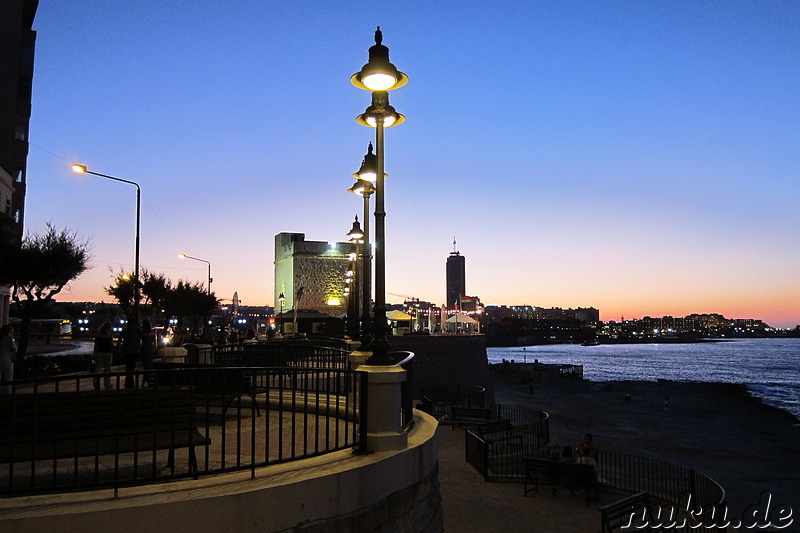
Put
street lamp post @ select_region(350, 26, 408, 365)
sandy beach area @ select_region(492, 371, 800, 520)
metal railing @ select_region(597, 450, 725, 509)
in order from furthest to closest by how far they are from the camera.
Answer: sandy beach area @ select_region(492, 371, 800, 520) → metal railing @ select_region(597, 450, 725, 509) → street lamp post @ select_region(350, 26, 408, 365)

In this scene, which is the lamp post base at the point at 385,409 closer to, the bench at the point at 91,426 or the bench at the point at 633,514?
the bench at the point at 91,426

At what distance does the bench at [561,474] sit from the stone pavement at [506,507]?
0.75 ft

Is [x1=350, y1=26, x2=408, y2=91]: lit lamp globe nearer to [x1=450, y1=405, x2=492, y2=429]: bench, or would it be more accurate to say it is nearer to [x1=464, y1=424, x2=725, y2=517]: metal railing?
[x1=464, y1=424, x2=725, y2=517]: metal railing

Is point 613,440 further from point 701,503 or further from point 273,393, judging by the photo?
point 273,393

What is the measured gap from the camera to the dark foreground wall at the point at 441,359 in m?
33.7

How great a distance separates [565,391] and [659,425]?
22.0 m

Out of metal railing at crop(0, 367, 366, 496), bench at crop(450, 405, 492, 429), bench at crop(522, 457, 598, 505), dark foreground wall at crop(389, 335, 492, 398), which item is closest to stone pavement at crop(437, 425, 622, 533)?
bench at crop(522, 457, 598, 505)

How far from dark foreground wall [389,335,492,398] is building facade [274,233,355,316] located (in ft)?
127

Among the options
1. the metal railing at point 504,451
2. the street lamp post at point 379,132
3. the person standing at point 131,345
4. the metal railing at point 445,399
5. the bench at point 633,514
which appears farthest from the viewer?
the metal railing at point 445,399

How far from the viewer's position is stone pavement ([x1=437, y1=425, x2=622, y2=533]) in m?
12.1

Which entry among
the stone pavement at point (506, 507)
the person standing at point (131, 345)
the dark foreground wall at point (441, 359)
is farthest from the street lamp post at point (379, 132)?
the dark foreground wall at point (441, 359)

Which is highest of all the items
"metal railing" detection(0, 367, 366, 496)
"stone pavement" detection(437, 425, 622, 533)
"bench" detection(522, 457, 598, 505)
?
"metal railing" detection(0, 367, 366, 496)

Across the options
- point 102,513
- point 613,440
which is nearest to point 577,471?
point 102,513

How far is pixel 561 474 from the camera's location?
14.9 meters
